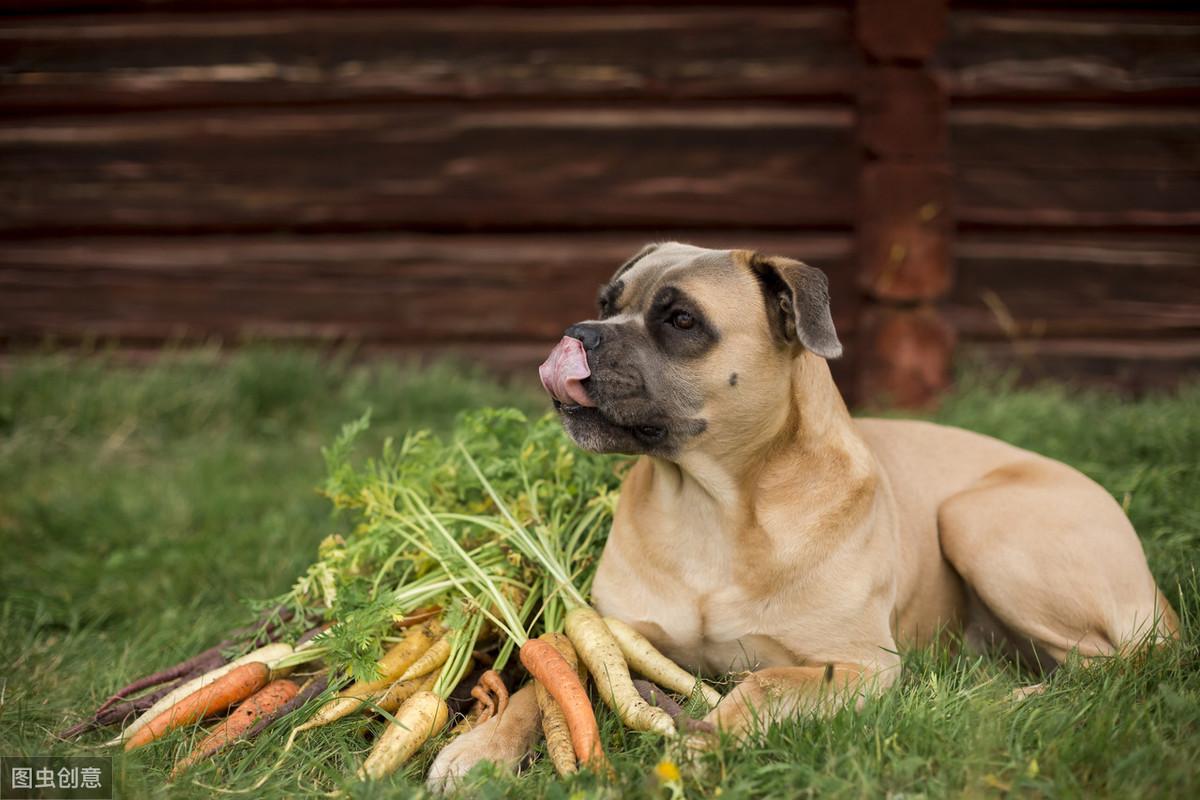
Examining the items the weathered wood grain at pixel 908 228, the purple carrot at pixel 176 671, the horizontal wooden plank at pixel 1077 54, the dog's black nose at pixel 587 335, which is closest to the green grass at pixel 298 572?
the purple carrot at pixel 176 671

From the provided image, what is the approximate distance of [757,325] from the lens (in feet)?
9.89

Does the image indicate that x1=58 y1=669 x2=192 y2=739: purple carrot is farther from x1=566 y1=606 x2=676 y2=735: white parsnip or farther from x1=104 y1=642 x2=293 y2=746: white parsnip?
x1=566 y1=606 x2=676 y2=735: white parsnip

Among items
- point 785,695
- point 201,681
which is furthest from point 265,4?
point 785,695

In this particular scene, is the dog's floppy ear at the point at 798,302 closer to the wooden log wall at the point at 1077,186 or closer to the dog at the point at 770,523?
the dog at the point at 770,523

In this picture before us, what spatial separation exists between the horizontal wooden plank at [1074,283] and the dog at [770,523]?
131 inches

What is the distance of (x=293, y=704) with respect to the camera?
9.76ft

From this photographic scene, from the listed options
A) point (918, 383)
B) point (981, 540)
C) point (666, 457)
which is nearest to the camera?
point (666, 457)

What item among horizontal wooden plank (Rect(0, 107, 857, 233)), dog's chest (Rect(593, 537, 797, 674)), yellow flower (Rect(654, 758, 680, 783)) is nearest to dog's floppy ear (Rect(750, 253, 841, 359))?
dog's chest (Rect(593, 537, 797, 674))

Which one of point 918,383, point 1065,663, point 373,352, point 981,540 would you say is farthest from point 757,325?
point 373,352

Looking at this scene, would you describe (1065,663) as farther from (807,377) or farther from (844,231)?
(844,231)

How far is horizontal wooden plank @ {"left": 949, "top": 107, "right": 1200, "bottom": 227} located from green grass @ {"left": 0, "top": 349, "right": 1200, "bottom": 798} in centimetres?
111

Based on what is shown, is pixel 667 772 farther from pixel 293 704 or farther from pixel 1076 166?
pixel 1076 166

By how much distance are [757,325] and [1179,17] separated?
4.88 m

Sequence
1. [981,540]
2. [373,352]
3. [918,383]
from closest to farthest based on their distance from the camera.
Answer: [981,540] → [918,383] → [373,352]
